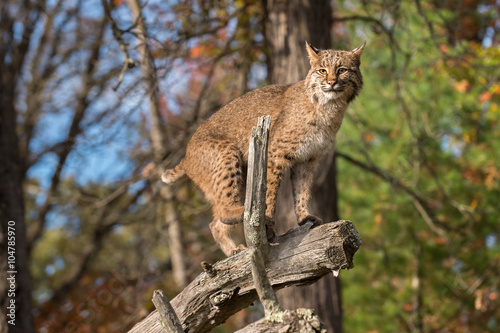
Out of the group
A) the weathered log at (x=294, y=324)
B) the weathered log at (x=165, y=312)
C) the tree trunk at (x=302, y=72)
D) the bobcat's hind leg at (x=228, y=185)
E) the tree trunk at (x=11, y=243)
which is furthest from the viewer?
the tree trunk at (x=302, y=72)

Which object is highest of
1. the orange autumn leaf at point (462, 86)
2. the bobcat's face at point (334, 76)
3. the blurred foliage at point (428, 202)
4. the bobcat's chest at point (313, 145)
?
the bobcat's face at point (334, 76)

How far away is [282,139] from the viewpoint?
488 centimetres

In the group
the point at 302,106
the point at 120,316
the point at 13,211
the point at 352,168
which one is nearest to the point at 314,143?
the point at 302,106

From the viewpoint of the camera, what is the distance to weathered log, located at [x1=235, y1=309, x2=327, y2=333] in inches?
127

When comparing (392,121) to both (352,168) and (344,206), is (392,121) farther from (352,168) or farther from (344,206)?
(344,206)

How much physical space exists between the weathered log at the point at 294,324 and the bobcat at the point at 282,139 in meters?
1.23

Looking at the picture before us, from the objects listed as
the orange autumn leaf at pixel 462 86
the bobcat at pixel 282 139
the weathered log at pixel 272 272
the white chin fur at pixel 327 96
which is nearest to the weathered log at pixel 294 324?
the weathered log at pixel 272 272

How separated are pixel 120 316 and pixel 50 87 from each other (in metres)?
6.21

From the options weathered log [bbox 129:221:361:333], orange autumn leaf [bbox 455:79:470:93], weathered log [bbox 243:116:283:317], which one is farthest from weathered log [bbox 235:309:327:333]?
orange autumn leaf [bbox 455:79:470:93]

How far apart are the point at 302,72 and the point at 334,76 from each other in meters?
2.74

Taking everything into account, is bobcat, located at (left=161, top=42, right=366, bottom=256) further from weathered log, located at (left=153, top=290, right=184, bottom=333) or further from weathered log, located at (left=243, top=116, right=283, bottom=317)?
weathered log, located at (left=153, top=290, right=184, bottom=333)

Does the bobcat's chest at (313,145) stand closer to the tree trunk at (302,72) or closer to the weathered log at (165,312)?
the weathered log at (165,312)

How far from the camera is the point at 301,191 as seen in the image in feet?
16.4

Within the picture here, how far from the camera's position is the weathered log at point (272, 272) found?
3.79 m
